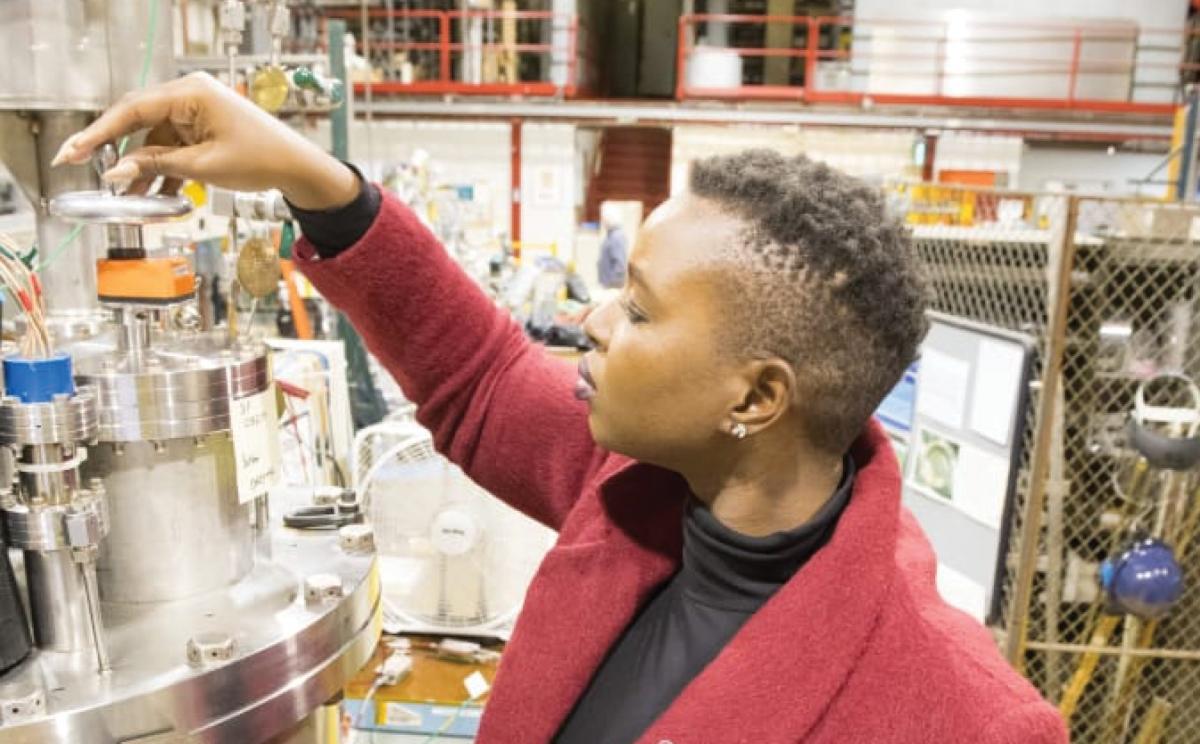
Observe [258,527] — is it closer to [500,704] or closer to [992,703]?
[500,704]

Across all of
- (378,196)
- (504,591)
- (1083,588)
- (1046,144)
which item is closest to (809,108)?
(1046,144)

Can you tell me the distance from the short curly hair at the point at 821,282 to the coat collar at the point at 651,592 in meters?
0.12

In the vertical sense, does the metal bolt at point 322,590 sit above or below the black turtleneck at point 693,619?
above

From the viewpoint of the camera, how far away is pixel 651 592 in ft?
3.58

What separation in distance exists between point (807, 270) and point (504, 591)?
4.19 feet

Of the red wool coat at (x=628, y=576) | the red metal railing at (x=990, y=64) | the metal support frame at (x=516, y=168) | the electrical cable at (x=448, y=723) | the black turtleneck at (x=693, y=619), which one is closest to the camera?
the red wool coat at (x=628, y=576)

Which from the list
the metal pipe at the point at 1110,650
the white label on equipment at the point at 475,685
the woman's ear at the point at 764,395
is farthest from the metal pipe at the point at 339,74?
the metal pipe at the point at 1110,650

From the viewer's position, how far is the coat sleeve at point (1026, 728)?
0.79 metres

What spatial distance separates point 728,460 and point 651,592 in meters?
0.22

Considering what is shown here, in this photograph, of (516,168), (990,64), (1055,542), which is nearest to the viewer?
(1055,542)

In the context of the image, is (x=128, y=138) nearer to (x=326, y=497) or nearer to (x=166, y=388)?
(x=166, y=388)

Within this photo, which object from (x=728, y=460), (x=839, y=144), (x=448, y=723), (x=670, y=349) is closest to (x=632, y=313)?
(x=670, y=349)

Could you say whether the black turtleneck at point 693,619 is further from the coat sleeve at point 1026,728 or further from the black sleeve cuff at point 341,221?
the black sleeve cuff at point 341,221

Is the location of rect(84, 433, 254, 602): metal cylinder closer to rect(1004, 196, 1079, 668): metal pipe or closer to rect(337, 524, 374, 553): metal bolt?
rect(337, 524, 374, 553): metal bolt
